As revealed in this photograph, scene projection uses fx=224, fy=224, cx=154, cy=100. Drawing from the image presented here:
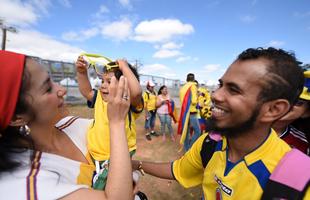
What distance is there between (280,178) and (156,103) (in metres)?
6.95

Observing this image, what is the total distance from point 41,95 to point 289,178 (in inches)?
53.1

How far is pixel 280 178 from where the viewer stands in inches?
43.9

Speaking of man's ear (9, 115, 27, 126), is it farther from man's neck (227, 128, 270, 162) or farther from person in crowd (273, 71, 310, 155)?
person in crowd (273, 71, 310, 155)

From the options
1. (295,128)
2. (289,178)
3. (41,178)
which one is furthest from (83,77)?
(295,128)

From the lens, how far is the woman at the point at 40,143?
3.43 ft

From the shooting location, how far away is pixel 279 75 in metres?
1.32

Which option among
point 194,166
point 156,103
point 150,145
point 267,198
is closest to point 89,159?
point 194,166

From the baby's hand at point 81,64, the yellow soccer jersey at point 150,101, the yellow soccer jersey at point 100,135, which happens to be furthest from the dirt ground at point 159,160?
the baby's hand at point 81,64

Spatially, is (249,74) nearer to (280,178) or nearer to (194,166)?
(280,178)

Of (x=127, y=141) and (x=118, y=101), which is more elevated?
(x=118, y=101)

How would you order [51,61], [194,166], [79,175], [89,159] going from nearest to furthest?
[79,175] → [89,159] → [194,166] → [51,61]

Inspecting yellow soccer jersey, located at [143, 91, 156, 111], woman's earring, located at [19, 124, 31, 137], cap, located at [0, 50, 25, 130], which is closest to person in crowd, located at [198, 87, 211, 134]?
yellow soccer jersey, located at [143, 91, 156, 111]

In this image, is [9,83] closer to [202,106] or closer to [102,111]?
[102,111]

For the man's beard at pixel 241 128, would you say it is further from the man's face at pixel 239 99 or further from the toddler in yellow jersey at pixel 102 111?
the toddler in yellow jersey at pixel 102 111
